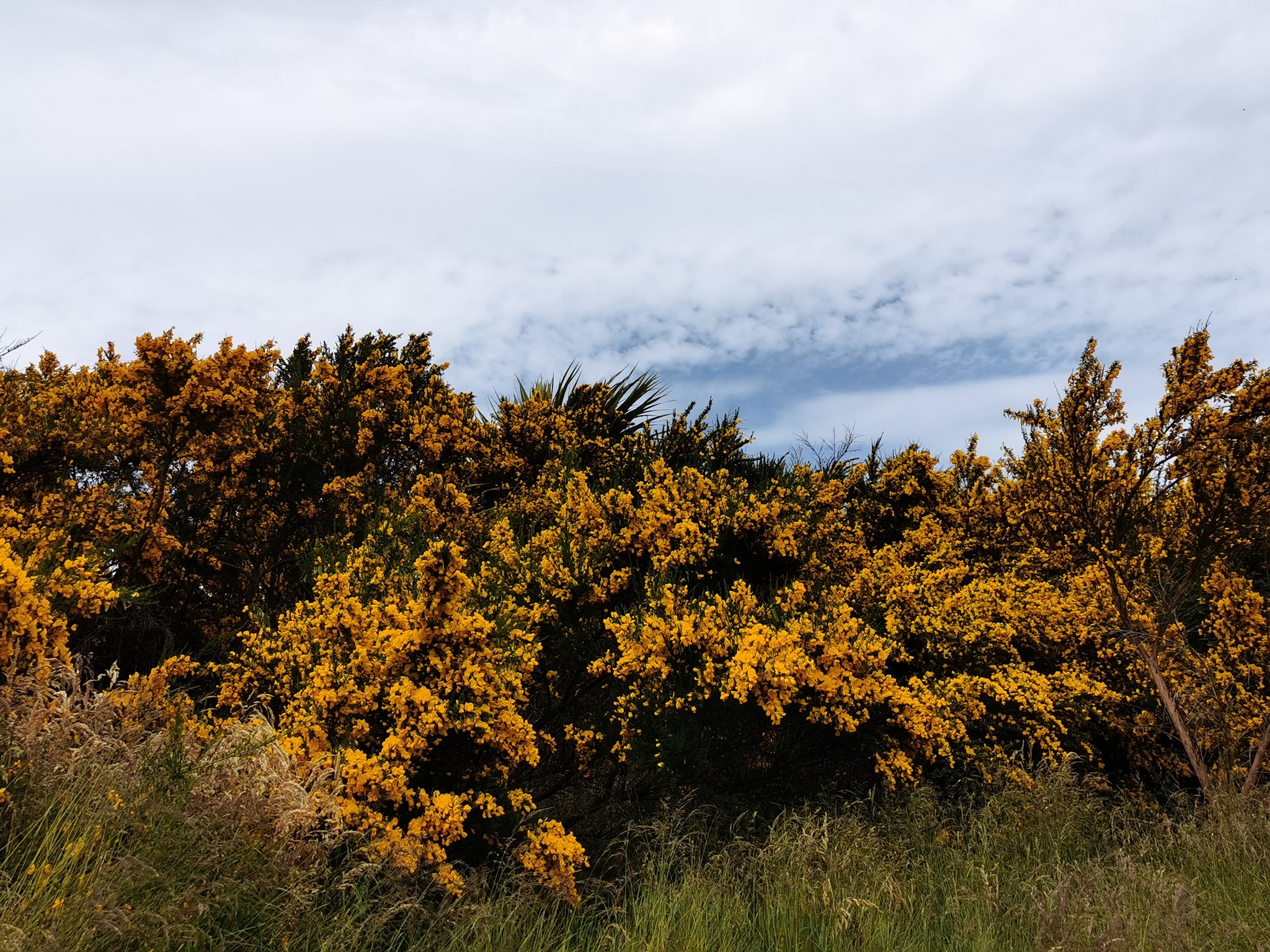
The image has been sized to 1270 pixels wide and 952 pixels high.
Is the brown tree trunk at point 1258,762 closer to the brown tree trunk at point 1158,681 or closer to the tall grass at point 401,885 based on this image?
the brown tree trunk at point 1158,681

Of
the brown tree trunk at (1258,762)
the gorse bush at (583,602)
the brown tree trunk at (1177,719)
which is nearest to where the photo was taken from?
the gorse bush at (583,602)

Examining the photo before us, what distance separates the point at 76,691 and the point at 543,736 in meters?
2.74

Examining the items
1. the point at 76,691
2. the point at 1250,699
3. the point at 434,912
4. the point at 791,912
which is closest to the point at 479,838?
the point at 434,912

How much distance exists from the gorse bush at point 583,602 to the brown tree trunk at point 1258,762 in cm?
4

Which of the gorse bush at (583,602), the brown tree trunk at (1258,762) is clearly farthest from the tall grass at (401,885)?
the brown tree trunk at (1258,762)

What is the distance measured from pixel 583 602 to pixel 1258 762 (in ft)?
18.0

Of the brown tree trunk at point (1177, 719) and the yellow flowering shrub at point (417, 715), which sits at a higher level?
the yellow flowering shrub at point (417, 715)

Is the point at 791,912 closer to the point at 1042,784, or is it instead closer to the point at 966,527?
the point at 1042,784

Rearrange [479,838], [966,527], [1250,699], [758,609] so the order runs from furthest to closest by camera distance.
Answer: [966,527], [1250,699], [758,609], [479,838]

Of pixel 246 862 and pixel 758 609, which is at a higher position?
pixel 758 609

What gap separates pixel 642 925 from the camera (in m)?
3.50

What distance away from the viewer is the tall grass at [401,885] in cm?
288

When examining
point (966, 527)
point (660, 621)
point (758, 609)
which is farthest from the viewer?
point (966, 527)

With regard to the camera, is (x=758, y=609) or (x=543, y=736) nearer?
(x=543, y=736)
